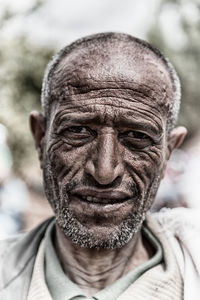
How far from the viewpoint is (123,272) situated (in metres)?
2.44

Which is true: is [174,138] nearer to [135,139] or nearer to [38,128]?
[135,139]

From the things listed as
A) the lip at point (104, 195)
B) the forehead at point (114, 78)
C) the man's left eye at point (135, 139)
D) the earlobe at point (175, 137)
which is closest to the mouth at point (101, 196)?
the lip at point (104, 195)

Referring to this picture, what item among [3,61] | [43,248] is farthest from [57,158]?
[3,61]

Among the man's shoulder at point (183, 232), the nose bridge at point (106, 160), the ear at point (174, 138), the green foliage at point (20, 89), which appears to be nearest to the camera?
the nose bridge at point (106, 160)

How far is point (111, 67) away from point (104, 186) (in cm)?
62

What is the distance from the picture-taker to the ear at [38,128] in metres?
2.59

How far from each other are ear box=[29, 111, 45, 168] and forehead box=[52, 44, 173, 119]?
0.28 metres

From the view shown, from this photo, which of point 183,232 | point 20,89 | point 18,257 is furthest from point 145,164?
point 20,89

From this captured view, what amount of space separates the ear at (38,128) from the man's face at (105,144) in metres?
0.23

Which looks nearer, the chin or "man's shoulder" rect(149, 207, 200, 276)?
the chin

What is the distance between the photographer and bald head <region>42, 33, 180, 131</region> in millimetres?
2256

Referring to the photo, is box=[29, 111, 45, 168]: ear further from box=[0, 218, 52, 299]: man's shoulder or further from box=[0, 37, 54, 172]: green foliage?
box=[0, 37, 54, 172]: green foliage

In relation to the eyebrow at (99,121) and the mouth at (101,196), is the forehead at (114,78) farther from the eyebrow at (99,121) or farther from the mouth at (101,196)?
the mouth at (101,196)

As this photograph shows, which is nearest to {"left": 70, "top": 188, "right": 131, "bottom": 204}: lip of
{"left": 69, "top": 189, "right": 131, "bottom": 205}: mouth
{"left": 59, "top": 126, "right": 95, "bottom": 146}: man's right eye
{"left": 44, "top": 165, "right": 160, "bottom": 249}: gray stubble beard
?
{"left": 69, "top": 189, "right": 131, "bottom": 205}: mouth
